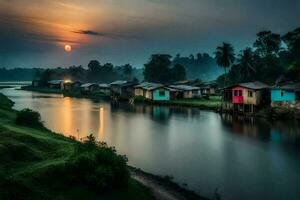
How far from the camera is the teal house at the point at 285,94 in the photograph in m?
49.3

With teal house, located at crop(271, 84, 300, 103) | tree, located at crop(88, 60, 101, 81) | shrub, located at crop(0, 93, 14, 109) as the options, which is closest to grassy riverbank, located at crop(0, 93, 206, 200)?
teal house, located at crop(271, 84, 300, 103)

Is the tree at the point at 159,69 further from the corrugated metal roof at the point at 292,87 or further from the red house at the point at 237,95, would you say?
the corrugated metal roof at the point at 292,87

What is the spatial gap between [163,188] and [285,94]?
37.5 metres

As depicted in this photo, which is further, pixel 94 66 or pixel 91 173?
pixel 94 66

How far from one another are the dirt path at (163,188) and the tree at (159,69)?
338 ft

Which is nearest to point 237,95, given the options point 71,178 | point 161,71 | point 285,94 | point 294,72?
point 285,94

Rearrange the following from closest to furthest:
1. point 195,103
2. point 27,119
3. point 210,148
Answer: point 210,148, point 27,119, point 195,103

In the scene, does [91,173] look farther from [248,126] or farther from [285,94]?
[285,94]

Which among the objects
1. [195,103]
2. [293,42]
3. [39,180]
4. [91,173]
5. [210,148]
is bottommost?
[210,148]

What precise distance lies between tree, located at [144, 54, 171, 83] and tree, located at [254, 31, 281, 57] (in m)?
42.0

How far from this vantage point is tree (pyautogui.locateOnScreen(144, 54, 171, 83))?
124000 millimetres

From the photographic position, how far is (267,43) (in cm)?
8812

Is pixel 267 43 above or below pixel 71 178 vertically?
above

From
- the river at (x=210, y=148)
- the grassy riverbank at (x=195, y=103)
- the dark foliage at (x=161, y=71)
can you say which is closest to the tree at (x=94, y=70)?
the dark foliage at (x=161, y=71)
